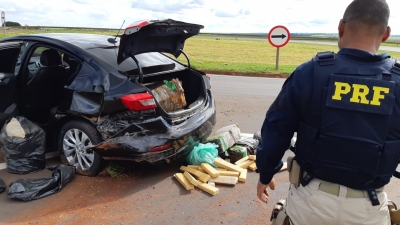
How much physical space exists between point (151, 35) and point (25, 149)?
1.92 metres

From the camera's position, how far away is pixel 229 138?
4.83 meters

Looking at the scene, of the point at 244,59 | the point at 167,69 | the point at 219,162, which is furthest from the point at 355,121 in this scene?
the point at 244,59

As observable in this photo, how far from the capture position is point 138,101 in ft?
12.5

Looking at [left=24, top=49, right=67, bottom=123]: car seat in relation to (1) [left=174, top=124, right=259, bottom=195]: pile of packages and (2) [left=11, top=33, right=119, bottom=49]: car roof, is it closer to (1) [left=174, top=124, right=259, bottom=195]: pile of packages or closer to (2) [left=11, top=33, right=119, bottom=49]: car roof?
(2) [left=11, top=33, right=119, bottom=49]: car roof

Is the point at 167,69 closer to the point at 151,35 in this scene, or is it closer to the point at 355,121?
the point at 151,35

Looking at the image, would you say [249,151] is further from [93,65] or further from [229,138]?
[93,65]

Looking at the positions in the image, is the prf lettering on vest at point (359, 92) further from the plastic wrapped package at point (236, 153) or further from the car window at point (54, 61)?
the car window at point (54, 61)

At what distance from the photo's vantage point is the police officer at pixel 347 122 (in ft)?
5.40

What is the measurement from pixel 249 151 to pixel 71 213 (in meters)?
2.37

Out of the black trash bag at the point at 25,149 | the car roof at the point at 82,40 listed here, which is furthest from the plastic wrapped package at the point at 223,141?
the black trash bag at the point at 25,149

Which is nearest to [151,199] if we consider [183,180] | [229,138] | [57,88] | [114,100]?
[183,180]

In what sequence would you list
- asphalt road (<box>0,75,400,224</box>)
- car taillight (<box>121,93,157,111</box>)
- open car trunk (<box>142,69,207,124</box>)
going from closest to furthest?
asphalt road (<box>0,75,400,224</box>), car taillight (<box>121,93,157,111</box>), open car trunk (<box>142,69,207,124</box>)

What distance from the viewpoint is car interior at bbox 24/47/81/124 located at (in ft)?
15.3

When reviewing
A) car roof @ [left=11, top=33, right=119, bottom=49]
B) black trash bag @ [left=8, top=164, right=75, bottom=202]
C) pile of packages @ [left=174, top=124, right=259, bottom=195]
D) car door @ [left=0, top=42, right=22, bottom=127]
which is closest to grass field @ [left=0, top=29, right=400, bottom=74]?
pile of packages @ [left=174, top=124, right=259, bottom=195]
